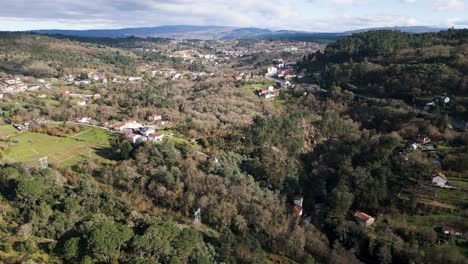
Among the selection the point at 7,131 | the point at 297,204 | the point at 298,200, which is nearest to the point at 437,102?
the point at 298,200

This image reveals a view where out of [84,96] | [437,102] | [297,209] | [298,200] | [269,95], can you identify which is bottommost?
[297,209]

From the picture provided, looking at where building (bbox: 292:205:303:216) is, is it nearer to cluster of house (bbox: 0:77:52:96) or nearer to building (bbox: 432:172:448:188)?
building (bbox: 432:172:448:188)

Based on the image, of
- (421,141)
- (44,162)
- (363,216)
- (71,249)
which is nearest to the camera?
(71,249)

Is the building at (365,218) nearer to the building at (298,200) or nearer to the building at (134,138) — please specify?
the building at (298,200)

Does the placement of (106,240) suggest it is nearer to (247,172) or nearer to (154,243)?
(154,243)

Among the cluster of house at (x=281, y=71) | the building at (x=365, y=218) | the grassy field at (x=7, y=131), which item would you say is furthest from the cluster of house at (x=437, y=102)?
the grassy field at (x=7, y=131)

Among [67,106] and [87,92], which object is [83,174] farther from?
[87,92]

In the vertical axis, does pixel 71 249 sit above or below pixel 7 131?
below

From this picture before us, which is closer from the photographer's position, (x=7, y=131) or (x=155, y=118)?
(x=7, y=131)
